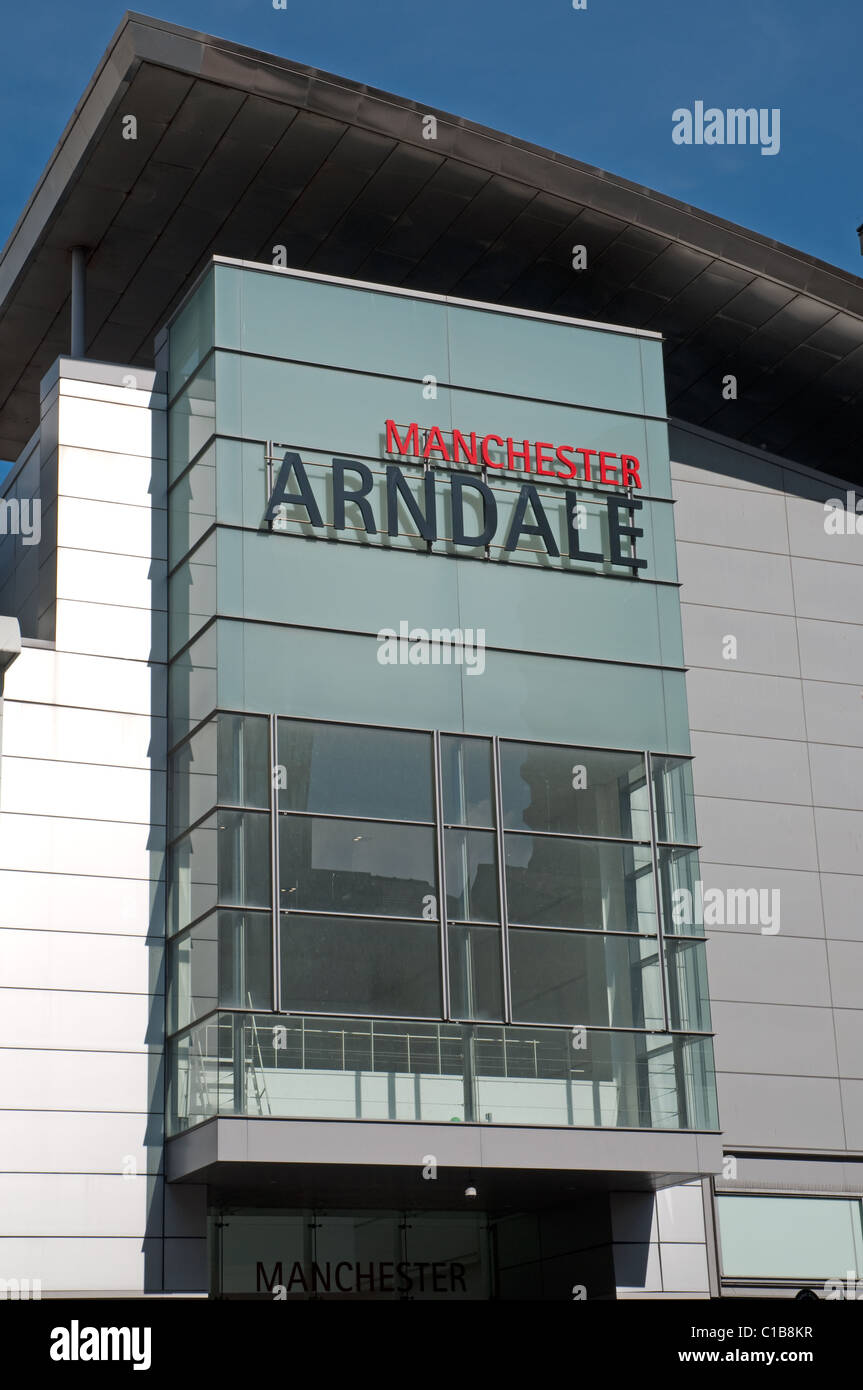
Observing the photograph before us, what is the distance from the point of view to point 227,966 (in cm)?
1830

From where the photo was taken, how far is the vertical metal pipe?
2314 centimetres

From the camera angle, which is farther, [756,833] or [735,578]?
[735,578]

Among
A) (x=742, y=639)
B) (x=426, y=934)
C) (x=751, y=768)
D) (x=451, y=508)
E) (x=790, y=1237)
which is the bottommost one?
(x=790, y=1237)

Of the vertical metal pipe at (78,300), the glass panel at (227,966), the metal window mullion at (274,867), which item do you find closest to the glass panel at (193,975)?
the glass panel at (227,966)

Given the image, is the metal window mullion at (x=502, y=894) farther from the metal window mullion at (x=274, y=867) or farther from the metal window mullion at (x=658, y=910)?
the metal window mullion at (x=274, y=867)

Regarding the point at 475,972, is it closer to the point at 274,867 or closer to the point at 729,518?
the point at 274,867

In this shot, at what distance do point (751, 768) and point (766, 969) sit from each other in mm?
2820

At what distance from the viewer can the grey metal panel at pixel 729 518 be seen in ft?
80.8

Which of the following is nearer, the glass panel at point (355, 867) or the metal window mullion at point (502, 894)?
the glass panel at point (355, 867)

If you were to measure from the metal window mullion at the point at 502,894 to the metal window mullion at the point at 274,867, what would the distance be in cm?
253

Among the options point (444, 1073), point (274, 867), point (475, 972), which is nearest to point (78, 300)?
point (274, 867)

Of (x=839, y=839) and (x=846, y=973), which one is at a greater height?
(x=839, y=839)

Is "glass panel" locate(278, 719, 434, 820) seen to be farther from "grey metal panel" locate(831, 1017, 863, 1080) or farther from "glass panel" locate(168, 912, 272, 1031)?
"grey metal panel" locate(831, 1017, 863, 1080)

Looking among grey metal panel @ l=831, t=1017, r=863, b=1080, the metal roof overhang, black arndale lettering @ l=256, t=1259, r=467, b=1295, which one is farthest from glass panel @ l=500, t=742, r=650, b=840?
the metal roof overhang
